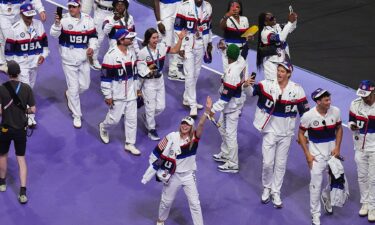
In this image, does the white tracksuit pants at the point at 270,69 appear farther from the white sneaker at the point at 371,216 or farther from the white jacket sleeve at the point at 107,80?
the white sneaker at the point at 371,216

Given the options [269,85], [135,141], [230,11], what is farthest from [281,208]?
[230,11]

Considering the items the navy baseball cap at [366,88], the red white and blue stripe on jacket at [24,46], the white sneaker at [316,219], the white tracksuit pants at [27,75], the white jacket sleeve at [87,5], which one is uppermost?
the navy baseball cap at [366,88]

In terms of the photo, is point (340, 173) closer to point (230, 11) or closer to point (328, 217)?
point (328, 217)

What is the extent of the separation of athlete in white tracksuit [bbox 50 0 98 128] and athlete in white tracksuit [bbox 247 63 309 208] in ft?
11.3

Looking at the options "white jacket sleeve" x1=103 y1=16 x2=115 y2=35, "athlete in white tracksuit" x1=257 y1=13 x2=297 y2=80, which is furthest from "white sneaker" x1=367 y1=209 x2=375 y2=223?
"white jacket sleeve" x1=103 y1=16 x2=115 y2=35

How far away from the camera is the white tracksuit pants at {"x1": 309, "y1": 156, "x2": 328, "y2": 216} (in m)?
11.7

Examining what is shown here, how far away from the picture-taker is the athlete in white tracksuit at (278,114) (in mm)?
11859

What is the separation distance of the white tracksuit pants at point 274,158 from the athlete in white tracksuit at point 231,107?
830 millimetres

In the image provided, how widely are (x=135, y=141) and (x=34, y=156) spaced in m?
1.80

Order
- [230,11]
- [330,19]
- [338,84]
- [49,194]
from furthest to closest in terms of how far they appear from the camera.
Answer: [330,19] → [338,84] → [230,11] → [49,194]

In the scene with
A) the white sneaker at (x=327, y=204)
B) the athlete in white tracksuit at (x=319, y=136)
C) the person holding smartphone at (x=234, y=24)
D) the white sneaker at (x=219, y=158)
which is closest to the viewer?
the athlete in white tracksuit at (x=319, y=136)

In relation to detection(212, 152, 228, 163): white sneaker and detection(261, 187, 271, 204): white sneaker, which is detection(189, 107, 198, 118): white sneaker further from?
detection(261, 187, 271, 204): white sneaker

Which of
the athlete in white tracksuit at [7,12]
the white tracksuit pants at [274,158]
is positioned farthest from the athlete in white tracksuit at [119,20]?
the white tracksuit pants at [274,158]

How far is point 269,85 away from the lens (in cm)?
1195
